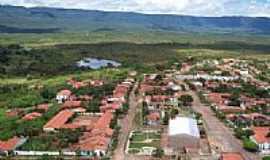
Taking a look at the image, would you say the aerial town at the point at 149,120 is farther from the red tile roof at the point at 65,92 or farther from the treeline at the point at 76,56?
the treeline at the point at 76,56

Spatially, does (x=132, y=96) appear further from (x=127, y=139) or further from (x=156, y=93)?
(x=127, y=139)

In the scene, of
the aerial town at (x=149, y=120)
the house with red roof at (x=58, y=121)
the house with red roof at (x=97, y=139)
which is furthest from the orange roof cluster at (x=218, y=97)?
the house with red roof at (x=58, y=121)

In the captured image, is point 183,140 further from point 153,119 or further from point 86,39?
point 86,39

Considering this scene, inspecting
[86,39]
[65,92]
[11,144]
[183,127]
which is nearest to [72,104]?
[65,92]

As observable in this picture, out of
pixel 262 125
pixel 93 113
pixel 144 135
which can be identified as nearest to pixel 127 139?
pixel 144 135

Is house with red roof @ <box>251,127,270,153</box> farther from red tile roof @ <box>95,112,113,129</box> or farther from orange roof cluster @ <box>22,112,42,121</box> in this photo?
orange roof cluster @ <box>22,112,42,121</box>

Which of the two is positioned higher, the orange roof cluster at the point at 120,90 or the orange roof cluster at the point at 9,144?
the orange roof cluster at the point at 9,144
